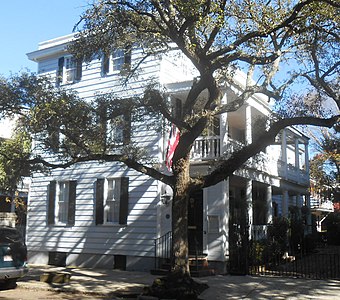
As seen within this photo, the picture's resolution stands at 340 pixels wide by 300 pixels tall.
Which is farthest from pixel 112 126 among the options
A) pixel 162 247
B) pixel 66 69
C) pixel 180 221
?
pixel 66 69

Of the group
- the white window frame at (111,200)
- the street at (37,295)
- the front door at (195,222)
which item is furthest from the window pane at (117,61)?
the street at (37,295)

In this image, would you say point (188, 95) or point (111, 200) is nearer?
point (188, 95)

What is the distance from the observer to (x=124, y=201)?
1736 cm

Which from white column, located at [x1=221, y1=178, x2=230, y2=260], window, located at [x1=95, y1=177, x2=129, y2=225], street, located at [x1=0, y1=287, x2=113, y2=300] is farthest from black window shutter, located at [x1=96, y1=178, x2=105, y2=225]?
street, located at [x1=0, y1=287, x2=113, y2=300]

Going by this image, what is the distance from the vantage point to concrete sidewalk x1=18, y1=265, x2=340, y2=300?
11172 millimetres

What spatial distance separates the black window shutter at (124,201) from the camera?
17.3m

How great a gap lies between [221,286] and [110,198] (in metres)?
7.17

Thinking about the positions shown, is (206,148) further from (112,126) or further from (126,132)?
(112,126)

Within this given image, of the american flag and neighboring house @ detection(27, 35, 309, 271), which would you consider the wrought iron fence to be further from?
the american flag

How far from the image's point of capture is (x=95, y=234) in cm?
1805

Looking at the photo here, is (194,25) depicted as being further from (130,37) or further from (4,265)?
(4,265)

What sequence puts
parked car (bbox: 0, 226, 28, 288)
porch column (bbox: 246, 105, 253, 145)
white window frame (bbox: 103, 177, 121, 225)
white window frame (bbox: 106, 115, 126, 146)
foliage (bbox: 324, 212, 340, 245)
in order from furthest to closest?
1. foliage (bbox: 324, 212, 340, 245)
2. white window frame (bbox: 103, 177, 121, 225)
3. porch column (bbox: 246, 105, 253, 145)
4. white window frame (bbox: 106, 115, 126, 146)
5. parked car (bbox: 0, 226, 28, 288)

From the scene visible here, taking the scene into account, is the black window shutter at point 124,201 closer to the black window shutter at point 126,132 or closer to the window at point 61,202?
the window at point 61,202

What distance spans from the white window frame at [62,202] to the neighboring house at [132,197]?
4 centimetres
